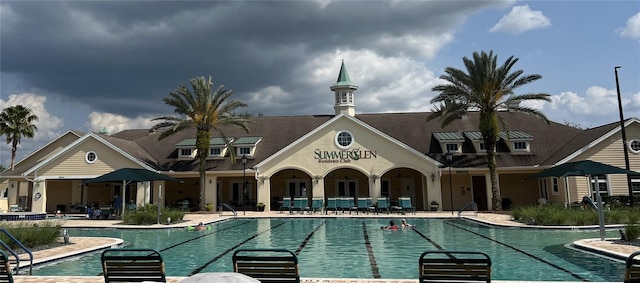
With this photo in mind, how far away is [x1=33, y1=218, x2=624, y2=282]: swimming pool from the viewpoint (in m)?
9.69

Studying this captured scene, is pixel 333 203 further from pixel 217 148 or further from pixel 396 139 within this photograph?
pixel 217 148

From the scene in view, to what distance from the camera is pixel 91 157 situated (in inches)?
1212

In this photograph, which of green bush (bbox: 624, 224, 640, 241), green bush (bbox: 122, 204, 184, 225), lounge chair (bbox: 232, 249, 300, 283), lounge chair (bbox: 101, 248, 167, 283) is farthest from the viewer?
green bush (bbox: 122, 204, 184, 225)

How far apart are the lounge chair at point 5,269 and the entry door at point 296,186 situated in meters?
27.3

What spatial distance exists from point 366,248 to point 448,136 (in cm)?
1991

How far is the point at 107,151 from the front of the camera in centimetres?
3072

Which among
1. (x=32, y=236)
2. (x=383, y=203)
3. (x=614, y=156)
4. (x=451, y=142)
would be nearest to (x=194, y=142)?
(x=383, y=203)

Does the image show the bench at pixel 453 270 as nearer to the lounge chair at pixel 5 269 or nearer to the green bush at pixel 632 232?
the lounge chair at pixel 5 269

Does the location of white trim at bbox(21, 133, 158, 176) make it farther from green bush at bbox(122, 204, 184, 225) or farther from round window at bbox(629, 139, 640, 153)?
round window at bbox(629, 139, 640, 153)

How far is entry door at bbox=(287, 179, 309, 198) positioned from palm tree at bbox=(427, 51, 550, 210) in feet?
41.5

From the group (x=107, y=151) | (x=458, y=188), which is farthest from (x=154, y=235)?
(x=458, y=188)

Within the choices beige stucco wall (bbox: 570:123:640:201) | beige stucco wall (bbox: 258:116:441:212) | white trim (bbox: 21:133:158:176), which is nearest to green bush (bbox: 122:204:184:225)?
white trim (bbox: 21:133:158:176)

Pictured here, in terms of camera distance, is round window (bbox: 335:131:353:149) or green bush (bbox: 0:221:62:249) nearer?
green bush (bbox: 0:221:62:249)

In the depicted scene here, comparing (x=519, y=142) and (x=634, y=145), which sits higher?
(x=519, y=142)
